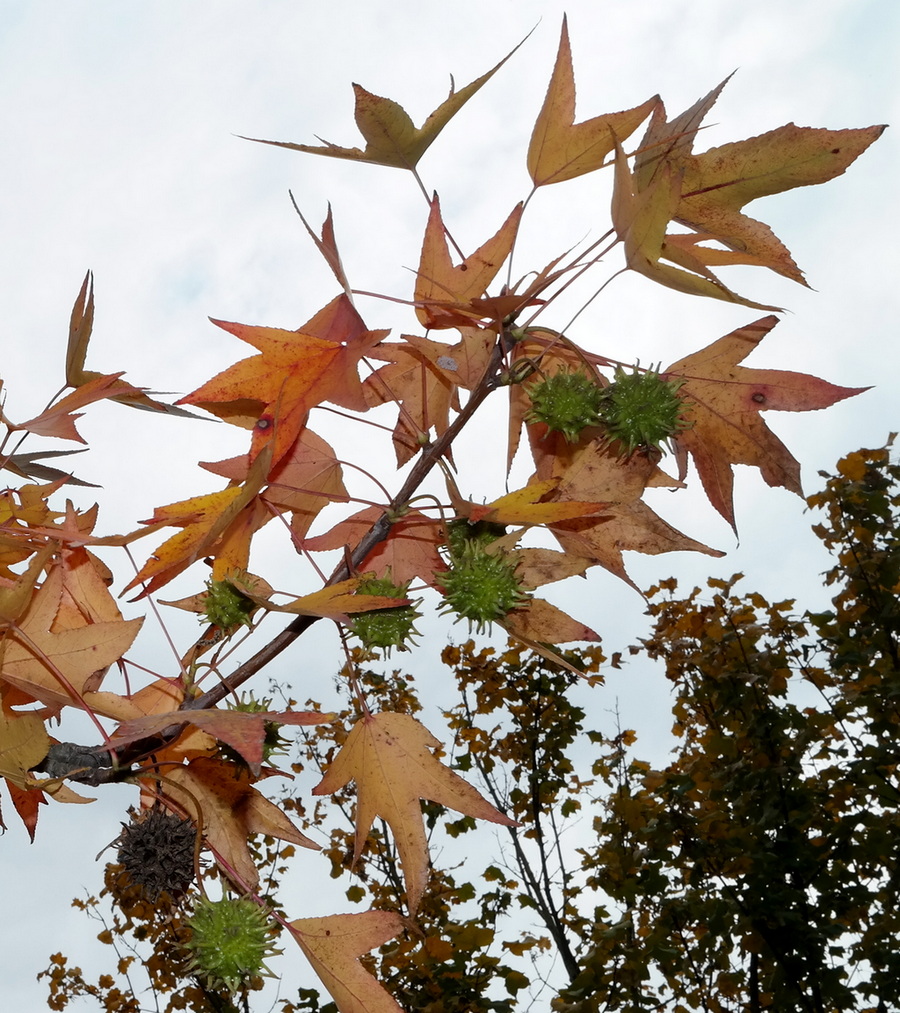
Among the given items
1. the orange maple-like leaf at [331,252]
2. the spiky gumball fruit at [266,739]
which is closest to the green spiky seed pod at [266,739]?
the spiky gumball fruit at [266,739]

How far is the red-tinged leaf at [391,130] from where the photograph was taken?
80 cm

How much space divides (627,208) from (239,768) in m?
0.62

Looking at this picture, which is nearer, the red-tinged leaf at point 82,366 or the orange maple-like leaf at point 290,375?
the orange maple-like leaf at point 290,375

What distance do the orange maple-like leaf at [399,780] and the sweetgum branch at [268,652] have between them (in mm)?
127

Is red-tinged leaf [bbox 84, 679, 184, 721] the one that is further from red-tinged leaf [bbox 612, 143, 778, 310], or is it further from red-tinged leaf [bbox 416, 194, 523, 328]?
red-tinged leaf [bbox 612, 143, 778, 310]

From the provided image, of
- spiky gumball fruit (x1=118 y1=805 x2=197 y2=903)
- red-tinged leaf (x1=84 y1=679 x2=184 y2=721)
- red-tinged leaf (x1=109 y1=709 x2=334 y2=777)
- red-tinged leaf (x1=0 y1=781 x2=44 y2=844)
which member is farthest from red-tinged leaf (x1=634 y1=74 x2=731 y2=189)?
red-tinged leaf (x1=0 y1=781 x2=44 y2=844)

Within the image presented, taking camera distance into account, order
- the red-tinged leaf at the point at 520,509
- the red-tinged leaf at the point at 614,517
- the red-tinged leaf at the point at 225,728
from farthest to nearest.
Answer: the red-tinged leaf at the point at 614,517 < the red-tinged leaf at the point at 520,509 < the red-tinged leaf at the point at 225,728

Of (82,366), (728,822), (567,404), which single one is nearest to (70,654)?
(82,366)

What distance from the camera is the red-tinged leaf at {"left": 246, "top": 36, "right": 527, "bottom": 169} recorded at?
80cm

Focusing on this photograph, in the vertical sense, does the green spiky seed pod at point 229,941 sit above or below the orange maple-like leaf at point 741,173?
below

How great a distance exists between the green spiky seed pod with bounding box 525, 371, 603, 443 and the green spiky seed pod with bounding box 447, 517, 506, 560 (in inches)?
4.3

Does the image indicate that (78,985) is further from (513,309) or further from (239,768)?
(513,309)

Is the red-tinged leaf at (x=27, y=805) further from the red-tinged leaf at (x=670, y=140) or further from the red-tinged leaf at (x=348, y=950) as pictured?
the red-tinged leaf at (x=670, y=140)

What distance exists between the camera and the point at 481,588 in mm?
820
